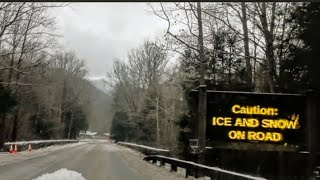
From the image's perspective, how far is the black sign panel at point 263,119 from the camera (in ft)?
69.2

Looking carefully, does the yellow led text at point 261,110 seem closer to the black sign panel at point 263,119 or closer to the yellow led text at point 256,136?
the black sign panel at point 263,119

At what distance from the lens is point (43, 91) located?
3273 inches

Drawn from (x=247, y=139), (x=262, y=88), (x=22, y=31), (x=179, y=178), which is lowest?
(x=179, y=178)

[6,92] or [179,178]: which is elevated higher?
[6,92]

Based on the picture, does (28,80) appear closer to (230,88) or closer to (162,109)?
(162,109)

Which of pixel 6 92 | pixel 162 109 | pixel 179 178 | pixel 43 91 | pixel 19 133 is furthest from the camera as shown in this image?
pixel 43 91

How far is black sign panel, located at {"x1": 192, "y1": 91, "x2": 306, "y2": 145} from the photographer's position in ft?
69.2

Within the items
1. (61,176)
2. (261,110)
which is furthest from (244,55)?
(61,176)

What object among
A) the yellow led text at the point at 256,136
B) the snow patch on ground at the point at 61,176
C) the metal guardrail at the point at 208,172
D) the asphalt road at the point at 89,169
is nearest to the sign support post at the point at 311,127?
the yellow led text at the point at 256,136

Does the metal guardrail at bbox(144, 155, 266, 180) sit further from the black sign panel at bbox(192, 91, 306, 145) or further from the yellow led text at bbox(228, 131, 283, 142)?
the yellow led text at bbox(228, 131, 283, 142)

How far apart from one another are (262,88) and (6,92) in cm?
2414

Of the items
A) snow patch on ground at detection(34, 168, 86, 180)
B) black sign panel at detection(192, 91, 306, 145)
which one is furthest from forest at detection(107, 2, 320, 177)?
snow patch on ground at detection(34, 168, 86, 180)

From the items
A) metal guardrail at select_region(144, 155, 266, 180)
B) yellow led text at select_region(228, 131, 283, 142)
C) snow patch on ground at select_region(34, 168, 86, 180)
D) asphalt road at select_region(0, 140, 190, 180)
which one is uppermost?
yellow led text at select_region(228, 131, 283, 142)

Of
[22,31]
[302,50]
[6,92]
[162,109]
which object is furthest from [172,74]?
[302,50]
